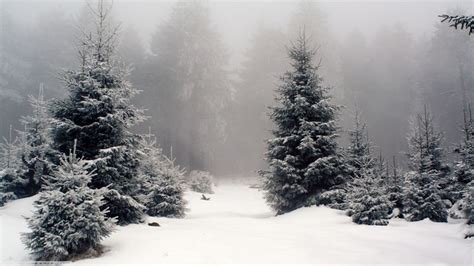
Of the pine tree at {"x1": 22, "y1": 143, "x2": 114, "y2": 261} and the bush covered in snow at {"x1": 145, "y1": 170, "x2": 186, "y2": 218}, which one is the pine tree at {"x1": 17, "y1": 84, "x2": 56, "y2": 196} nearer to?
the bush covered in snow at {"x1": 145, "y1": 170, "x2": 186, "y2": 218}

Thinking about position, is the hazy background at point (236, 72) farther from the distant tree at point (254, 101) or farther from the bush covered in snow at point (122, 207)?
the bush covered in snow at point (122, 207)

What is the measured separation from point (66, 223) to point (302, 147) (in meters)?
9.94

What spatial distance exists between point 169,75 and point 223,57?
18.8 feet

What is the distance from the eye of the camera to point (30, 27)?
45.9 metres

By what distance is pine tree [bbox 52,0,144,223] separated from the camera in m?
11.3

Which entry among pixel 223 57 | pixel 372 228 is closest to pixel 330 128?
pixel 372 228

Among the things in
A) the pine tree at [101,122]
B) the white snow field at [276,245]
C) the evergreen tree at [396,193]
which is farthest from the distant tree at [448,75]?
the pine tree at [101,122]

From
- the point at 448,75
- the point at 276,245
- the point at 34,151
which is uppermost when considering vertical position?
the point at 448,75

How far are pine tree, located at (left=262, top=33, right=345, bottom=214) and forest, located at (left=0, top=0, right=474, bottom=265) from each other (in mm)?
82

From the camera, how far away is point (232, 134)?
1551 inches

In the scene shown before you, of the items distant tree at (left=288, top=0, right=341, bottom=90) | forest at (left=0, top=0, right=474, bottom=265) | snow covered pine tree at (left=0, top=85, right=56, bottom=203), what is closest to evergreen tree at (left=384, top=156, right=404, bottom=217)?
forest at (left=0, top=0, right=474, bottom=265)

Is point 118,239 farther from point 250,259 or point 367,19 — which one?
point 367,19

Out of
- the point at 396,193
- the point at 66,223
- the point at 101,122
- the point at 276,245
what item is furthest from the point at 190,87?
the point at 276,245

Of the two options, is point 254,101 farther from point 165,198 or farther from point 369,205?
point 369,205
